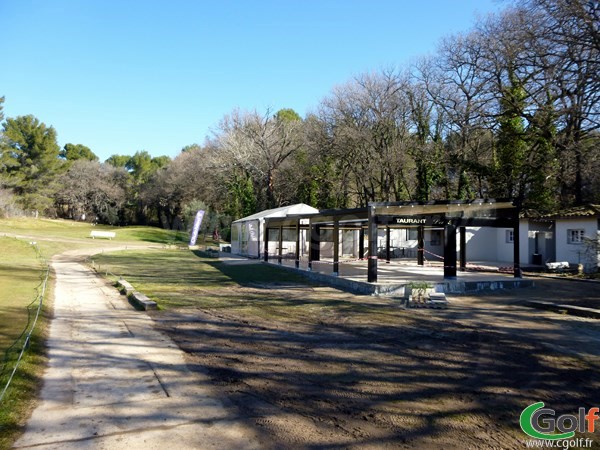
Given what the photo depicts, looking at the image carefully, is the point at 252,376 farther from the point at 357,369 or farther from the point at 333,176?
the point at 333,176

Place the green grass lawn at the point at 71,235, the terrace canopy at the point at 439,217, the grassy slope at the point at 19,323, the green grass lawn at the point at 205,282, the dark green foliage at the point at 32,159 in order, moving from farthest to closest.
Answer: the dark green foliage at the point at 32,159, the green grass lawn at the point at 71,235, the terrace canopy at the point at 439,217, the green grass lawn at the point at 205,282, the grassy slope at the point at 19,323

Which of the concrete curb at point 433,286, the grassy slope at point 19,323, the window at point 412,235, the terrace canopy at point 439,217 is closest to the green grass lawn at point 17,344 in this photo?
the grassy slope at point 19,323

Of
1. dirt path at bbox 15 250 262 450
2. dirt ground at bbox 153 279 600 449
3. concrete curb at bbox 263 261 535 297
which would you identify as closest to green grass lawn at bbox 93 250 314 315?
dirt ground at bbox 153 279 600 449

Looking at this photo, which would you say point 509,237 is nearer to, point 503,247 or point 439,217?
point 503,247

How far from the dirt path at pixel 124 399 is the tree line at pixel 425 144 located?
13880 mm

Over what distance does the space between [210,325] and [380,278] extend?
791 cm

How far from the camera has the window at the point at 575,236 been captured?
67.5ft

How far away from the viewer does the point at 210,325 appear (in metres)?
8.64

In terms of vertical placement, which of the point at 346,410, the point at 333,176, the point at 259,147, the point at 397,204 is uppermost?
the point at 259,147

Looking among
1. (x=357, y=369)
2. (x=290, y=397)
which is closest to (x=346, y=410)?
(x=290, y=397)

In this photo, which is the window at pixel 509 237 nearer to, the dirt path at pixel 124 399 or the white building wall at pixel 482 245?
the white building wall at pixel 482 245

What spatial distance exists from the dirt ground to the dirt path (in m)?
0.30

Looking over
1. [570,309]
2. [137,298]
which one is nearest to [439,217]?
[570,309]

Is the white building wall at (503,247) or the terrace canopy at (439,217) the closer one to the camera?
the terrace canopy at (439,217)
